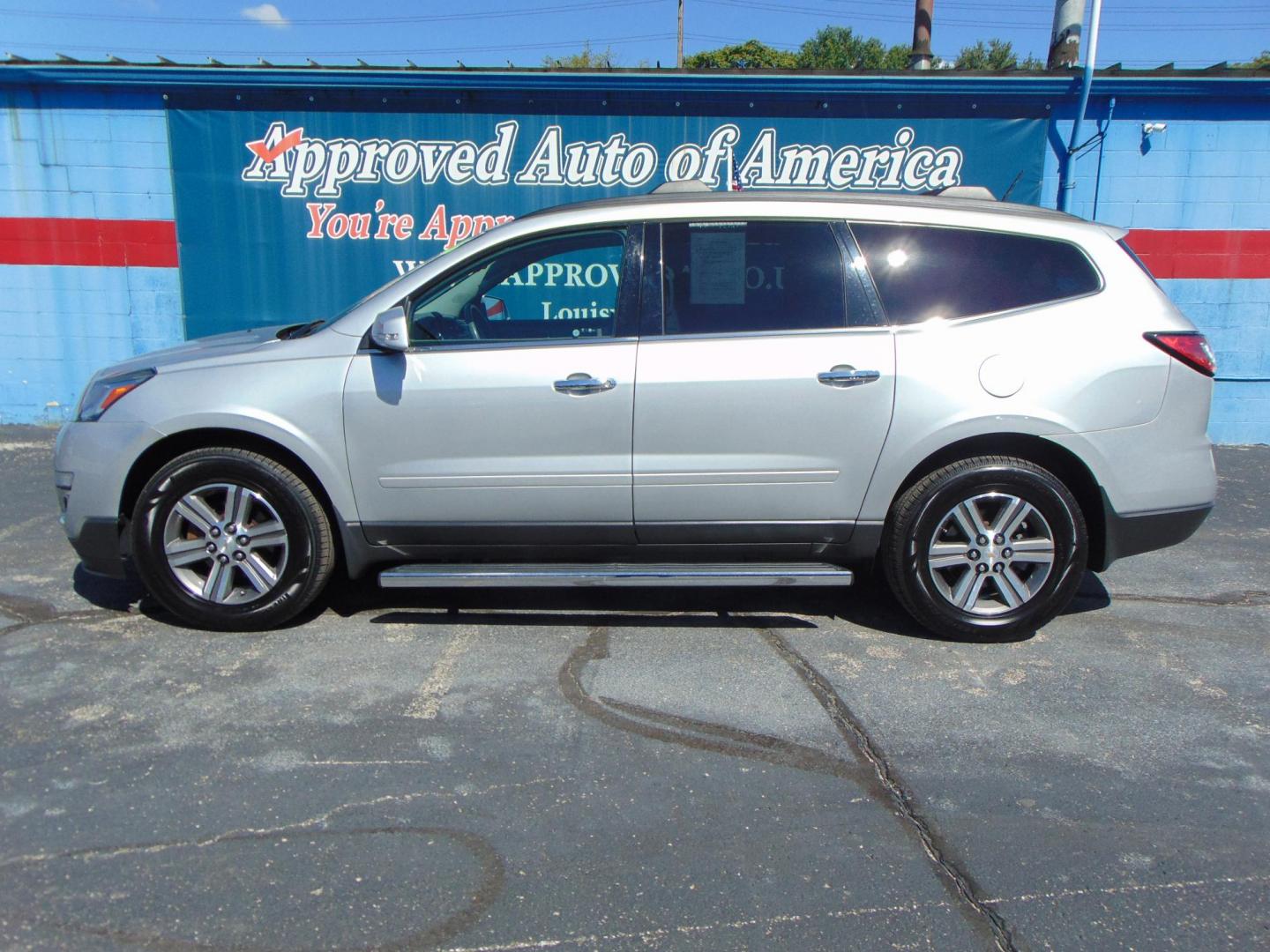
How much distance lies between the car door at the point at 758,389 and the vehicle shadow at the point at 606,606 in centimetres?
54

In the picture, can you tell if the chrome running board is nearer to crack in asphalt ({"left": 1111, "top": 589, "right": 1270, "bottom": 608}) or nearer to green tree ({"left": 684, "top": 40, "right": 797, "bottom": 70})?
crack in asphalt ({"left": 1111, "top": 589, "right": 1270, "bottom": 608})

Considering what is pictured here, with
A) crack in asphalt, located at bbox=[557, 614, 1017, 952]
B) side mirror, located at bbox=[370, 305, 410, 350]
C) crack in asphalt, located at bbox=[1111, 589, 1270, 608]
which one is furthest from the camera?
crack in asphalt, located at bbox=[1111, 589, 1270, 608]

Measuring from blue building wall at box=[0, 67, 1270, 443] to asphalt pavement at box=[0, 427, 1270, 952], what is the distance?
502 centimetres

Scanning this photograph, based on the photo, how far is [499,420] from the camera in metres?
4.14

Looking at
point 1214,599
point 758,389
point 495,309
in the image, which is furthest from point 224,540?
point 1214,599

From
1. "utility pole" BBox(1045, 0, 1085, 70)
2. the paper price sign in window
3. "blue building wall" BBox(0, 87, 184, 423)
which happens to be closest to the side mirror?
the paper price sign in window

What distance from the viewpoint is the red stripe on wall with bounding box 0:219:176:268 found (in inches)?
352

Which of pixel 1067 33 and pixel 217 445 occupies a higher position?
pixel 1067 33

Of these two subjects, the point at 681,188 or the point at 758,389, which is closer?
the point at 758,389

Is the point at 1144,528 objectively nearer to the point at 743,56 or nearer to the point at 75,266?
the point at 75,266

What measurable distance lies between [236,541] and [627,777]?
2138mm

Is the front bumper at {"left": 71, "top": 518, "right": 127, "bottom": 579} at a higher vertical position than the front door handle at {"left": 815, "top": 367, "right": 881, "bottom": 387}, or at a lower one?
lower

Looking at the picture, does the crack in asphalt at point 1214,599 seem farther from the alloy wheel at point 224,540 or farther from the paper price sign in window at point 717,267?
the alloy wheel at point 224,540

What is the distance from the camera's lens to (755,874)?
2.71 m
